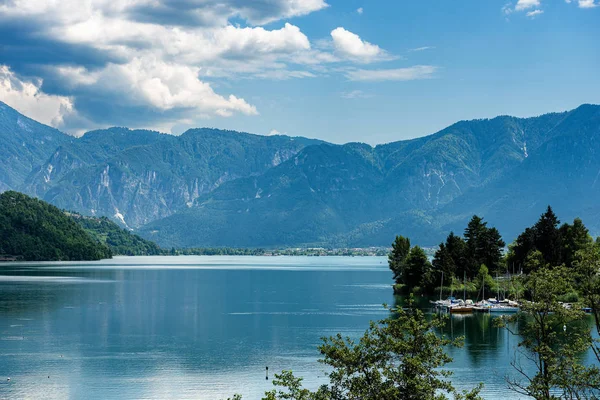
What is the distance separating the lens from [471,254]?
146000 millimetres

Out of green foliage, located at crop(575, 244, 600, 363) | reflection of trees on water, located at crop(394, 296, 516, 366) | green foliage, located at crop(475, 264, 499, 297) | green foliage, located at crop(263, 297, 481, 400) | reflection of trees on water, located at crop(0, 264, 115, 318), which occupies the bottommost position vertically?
reflection of trees on water, located at crop(394, 296, 516, 366)

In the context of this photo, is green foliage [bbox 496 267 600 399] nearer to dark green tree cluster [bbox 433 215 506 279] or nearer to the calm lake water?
the calm lake water

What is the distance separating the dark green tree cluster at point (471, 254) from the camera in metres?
141

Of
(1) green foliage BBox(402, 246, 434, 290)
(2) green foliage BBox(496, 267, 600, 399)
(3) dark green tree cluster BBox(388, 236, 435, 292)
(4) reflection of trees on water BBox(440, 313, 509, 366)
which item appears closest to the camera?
(2) green foliage BBox(496, 267, 600, 399)

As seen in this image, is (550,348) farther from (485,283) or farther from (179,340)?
(485,283)

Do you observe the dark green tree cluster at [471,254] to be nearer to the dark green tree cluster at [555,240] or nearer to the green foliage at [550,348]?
the dark green tree cluster at [555,240]

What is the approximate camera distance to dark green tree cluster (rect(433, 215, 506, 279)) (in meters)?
141

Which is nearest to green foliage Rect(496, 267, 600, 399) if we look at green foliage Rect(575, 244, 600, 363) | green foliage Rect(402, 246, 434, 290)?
green foliage Rect(575, 244, 600, 363)

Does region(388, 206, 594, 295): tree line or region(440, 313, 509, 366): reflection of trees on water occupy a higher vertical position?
region(388, 206, 594, 295): tree line

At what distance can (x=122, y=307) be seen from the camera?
400 feet

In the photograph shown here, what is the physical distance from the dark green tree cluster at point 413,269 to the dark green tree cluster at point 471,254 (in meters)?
2.27

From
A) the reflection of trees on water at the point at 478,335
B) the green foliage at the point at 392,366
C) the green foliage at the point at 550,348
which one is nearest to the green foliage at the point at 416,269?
the reflection of trees on water at the point at 478,335

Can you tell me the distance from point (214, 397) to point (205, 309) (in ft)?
213

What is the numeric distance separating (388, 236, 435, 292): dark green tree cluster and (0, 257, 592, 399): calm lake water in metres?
4.92
